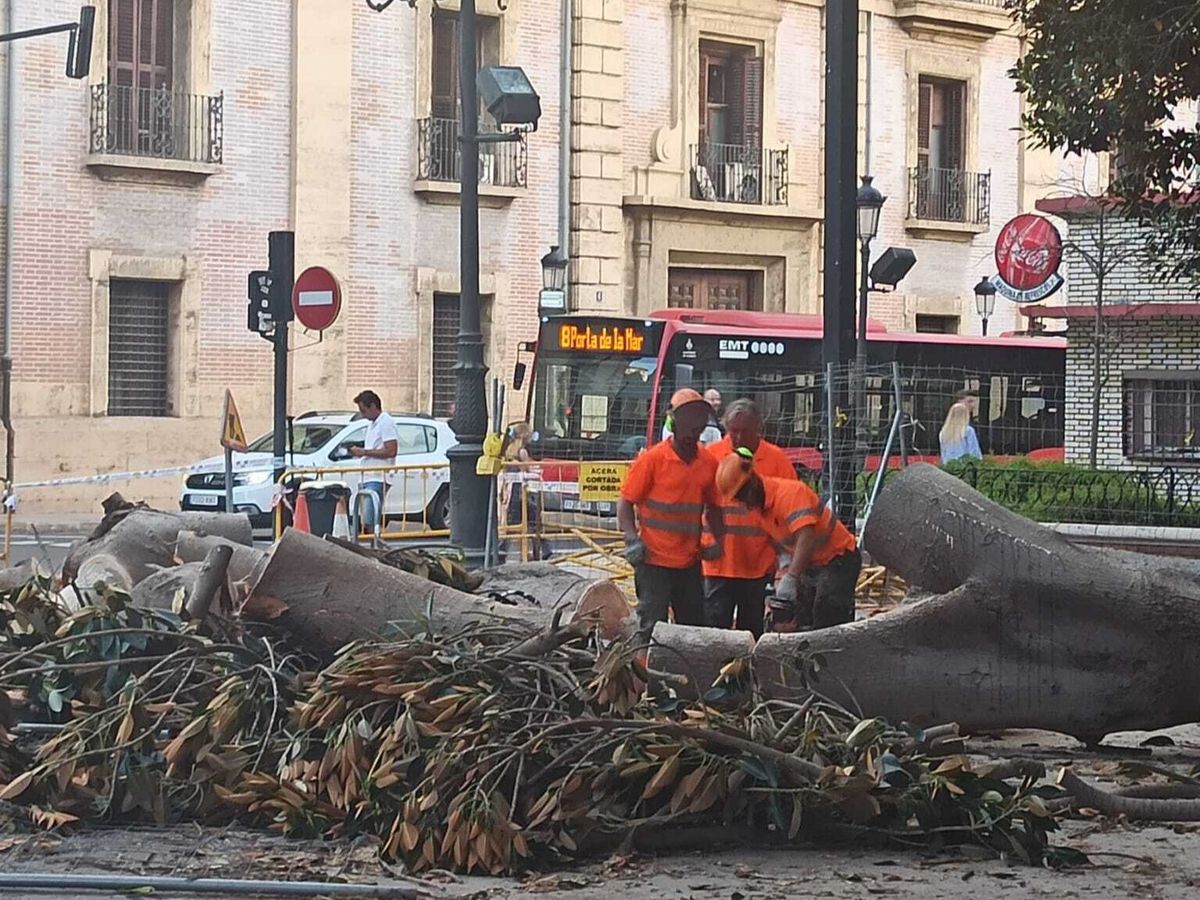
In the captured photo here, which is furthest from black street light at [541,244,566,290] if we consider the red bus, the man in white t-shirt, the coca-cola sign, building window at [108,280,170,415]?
the man in white t-shirt

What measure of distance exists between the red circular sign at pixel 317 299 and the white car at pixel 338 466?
86.1 inches

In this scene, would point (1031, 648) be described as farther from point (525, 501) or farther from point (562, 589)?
point (525, 501)

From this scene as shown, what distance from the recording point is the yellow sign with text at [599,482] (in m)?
17.3

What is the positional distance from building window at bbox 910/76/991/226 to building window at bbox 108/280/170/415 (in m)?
14.7

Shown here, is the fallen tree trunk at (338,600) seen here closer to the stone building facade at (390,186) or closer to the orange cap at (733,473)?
the orange cap at (733,473)

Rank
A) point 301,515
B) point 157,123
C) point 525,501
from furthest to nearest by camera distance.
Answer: point 157,123
point 301,515
point 525,501

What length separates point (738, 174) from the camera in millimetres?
35062

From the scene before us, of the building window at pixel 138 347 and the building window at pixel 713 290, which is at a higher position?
the building window at pixel 713 290

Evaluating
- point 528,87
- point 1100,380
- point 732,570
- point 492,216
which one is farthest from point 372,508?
point 492,216

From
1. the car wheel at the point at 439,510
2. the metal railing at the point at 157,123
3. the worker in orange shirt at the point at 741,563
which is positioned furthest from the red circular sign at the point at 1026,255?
the worker in orange shirt at the point at 741,563

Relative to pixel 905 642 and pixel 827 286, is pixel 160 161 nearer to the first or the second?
pixel 827 286

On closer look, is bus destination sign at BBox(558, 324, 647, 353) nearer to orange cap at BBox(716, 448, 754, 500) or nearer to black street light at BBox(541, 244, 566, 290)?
black street light at BBox(541, 244, 566, 290)

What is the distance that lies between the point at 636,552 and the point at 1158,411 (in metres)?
11.5

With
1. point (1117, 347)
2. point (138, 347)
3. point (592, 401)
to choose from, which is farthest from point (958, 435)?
point (138, 347)
